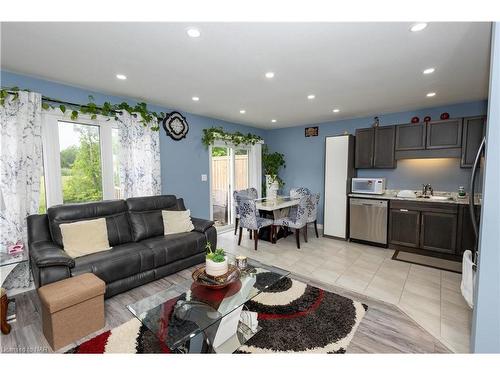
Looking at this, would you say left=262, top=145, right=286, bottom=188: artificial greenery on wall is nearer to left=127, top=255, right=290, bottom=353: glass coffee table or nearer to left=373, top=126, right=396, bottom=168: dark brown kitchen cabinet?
left=373, top=126, right=396, bottom=168: dark brown kitchen cabinet

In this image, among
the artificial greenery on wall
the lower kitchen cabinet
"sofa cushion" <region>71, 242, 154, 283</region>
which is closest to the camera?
"sofa cushion" <region>71, 242, 154, 283</region>

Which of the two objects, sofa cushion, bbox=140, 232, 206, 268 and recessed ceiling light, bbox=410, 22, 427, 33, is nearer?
recessed ceiling light, bbox=410, 22, 427, 33

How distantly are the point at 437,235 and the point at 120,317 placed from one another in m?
4.48

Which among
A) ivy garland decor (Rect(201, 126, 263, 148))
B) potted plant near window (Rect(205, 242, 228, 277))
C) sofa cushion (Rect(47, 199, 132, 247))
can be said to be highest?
ivy garland decor (Rect(201, 126, 263, 148))

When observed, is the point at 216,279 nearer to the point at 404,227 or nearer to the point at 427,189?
the point at 404,227

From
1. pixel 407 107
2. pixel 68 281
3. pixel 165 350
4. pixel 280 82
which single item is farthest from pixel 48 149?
pixel 407 107

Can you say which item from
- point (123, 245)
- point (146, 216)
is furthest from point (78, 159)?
point (123, 245)

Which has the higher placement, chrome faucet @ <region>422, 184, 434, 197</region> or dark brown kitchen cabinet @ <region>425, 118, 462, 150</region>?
dark brown kitchen cabinet @ <region>425, 118, 462, 150</region>

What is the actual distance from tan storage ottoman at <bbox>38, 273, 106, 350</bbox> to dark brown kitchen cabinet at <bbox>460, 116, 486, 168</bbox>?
201 inches

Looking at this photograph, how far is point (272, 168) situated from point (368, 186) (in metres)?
2.43

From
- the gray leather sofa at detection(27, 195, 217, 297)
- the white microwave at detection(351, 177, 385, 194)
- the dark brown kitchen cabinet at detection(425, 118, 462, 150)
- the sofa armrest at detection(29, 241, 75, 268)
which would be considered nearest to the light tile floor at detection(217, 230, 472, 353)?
the white microwave at detection(351, 177, 385, 194)

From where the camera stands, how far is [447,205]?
356 centimetres

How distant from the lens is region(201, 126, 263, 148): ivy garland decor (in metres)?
4.79
